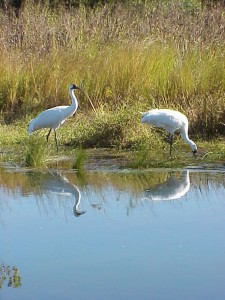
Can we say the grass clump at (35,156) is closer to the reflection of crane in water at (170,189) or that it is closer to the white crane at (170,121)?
the white crane at (170,121)

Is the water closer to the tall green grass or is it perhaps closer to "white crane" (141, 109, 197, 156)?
"white crane" (141, 109, 197, 156)

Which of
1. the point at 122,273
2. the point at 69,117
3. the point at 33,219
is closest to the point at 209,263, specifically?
the point at 122,273

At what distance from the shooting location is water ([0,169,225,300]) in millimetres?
6332

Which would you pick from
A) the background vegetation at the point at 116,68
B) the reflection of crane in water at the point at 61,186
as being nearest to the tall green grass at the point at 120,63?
the background vegetation at the point at 116,68

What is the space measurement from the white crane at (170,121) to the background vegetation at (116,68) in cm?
50

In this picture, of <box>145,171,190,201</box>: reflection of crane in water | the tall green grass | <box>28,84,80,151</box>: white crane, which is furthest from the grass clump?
the tall green grass

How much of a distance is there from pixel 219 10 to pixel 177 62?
2.08 meters

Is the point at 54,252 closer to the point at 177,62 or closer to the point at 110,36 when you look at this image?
the point at 177,62

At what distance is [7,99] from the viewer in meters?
15.0

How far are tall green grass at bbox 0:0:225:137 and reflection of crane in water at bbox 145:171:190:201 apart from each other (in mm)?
2615

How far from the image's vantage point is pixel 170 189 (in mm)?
9797

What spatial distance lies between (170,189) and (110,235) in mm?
2207

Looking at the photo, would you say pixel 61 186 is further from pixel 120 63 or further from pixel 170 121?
pixel 120 63

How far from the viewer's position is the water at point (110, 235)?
6.33 m
